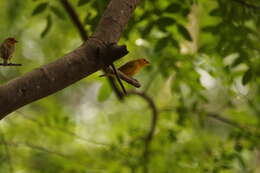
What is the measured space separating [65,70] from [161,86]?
3.21 meters

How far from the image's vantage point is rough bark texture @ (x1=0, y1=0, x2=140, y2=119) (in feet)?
3.06

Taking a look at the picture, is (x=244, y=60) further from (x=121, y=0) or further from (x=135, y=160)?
(x=121, y=0)

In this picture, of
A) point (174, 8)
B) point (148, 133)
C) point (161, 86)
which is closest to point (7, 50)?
point (174, 8)

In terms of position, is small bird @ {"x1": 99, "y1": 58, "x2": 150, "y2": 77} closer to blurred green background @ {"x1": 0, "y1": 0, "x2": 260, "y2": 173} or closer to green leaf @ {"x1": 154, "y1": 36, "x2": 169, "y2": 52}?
blurred green background @ {"x1": 0, "y1": 0, "x2": 260, "y2": 173}

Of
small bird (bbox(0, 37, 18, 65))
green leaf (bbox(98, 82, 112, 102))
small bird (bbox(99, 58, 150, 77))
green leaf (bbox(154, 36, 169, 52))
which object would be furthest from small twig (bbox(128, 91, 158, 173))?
small bird (bbox(0, 37, 18, 65))

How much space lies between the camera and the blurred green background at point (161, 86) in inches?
95.2

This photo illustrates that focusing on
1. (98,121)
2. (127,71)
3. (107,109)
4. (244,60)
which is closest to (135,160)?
(244,60)

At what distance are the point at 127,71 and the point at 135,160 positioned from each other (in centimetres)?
197

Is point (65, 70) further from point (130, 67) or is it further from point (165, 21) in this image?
point (165, 21)

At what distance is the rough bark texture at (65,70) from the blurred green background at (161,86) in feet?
3.72

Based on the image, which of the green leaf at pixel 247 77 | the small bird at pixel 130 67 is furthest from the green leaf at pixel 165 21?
the small bird at pixel 130 67

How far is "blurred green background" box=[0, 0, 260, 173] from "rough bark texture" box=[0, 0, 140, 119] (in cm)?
113

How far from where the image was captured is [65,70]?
0.99 meters

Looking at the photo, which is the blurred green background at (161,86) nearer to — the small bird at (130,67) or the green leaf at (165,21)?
the green leaf at (165,21)
